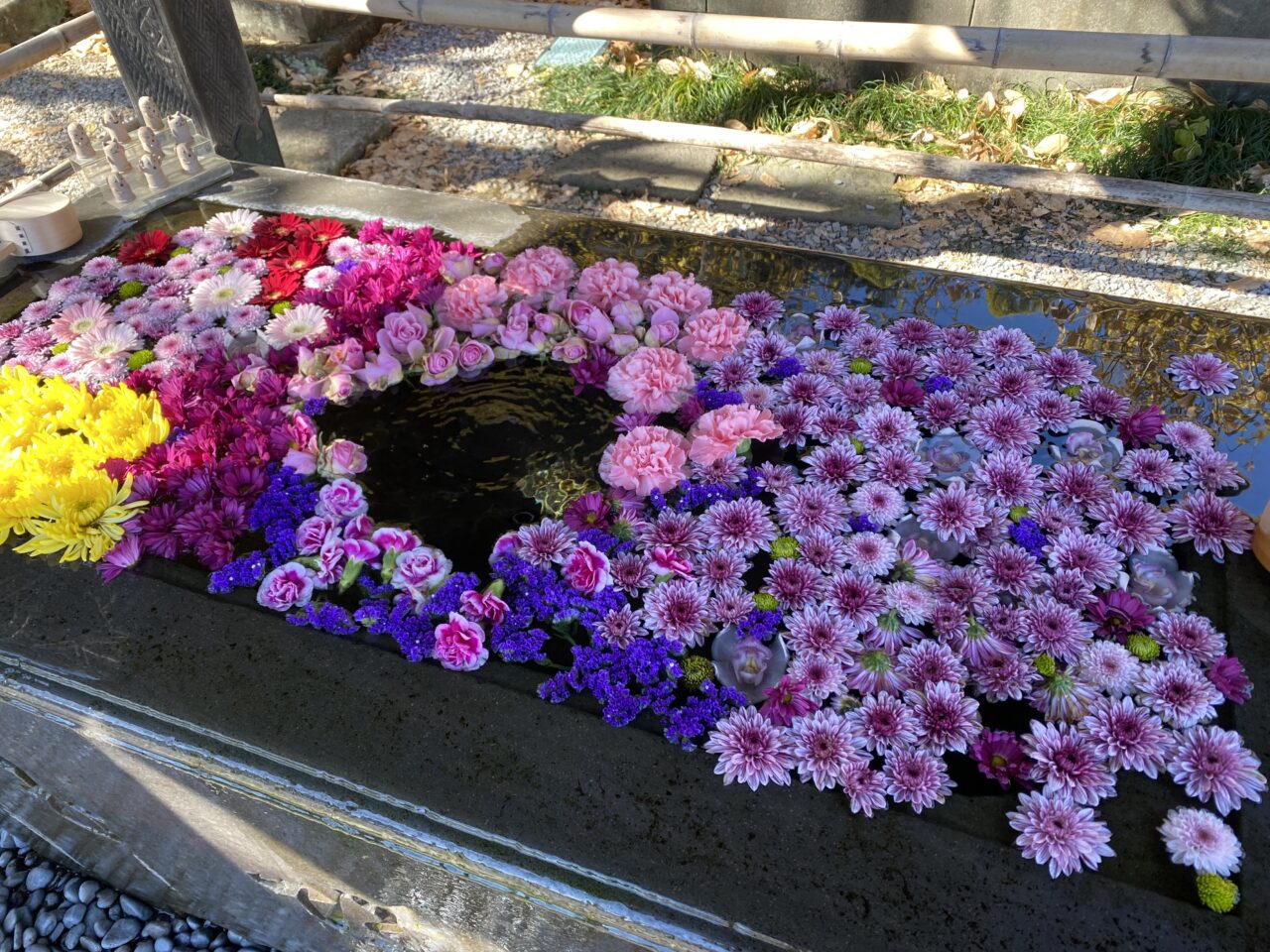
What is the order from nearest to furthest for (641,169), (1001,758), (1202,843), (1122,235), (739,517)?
(1202,843)
(1001,758)
(739,517)
(1122,235)
(641,169)

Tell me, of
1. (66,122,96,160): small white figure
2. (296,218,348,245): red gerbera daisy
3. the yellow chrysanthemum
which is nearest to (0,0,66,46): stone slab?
(66,122,96,160): small white figure

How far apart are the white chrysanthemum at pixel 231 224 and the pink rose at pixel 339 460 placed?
3.95 ft

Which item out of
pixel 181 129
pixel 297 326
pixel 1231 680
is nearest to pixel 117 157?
pixel 181 129

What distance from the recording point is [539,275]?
8.08 ft

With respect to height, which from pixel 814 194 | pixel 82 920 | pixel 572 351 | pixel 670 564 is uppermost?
pixel 572 351

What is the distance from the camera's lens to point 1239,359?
2.29 metres

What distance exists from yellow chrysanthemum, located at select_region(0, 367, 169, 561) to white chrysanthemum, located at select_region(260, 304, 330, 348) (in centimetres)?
36

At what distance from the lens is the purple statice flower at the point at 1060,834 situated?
1399mm

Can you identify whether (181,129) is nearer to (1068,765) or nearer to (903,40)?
(903,40)

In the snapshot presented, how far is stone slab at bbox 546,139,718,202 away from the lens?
499cm

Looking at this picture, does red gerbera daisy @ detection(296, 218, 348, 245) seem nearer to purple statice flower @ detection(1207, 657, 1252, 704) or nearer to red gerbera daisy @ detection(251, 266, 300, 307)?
red gerbera daisy @ detection(251, 266, 300, 307)

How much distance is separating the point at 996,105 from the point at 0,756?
563 centimetres

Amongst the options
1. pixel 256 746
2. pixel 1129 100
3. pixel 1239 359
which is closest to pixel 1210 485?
pixel 1239 359

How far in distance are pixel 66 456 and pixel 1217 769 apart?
2.39 metres
